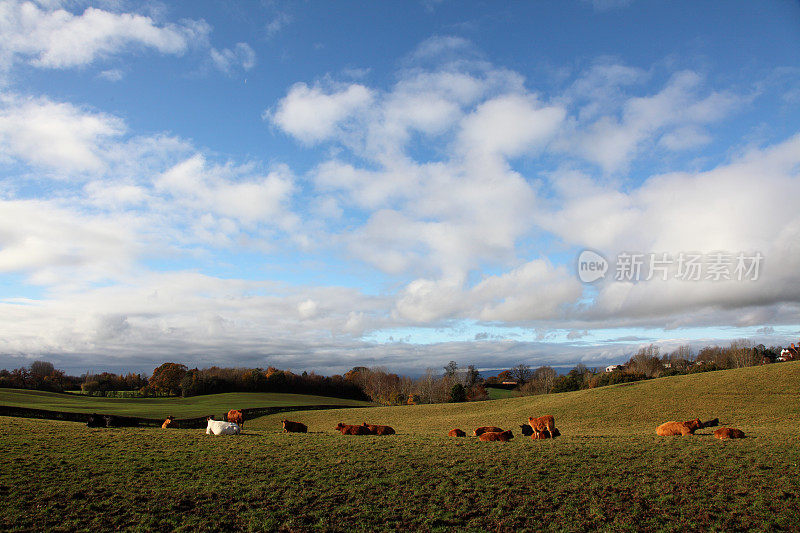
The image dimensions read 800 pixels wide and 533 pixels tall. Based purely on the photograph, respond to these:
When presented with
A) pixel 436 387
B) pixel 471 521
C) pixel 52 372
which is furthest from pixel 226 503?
pixel 52 372

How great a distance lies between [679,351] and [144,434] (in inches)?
7963

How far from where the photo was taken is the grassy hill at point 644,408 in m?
34.5

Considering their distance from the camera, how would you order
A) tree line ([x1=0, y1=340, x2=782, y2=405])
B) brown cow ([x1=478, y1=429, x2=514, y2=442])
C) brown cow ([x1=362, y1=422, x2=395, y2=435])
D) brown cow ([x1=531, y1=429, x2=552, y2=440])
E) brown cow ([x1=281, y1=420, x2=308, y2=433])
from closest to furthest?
1. brown cow ([x1=478, y1=429, x2=514, y2=442])
2. brown cow ([x1=531, y1=429, x2=552, y2=440])
3. brown cow ([x1=362, y1=422, x2=395, y2=435])
4. brown cow ([x1=281, y1=420, x2=308, y2=433])
5. tree line ([x1=0, y1=340, x2=782, y2=405])

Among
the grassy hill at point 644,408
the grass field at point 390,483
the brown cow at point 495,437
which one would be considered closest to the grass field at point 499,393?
the grassy hill at point 644,408

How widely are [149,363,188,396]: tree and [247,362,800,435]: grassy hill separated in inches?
2508

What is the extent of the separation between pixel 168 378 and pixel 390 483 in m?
117

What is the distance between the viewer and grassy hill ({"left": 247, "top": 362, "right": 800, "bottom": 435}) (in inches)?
1357

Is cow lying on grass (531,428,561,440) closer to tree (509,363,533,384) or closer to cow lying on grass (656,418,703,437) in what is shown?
cow lying on grass (656,418,703,437)

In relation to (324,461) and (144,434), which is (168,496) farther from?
(144,434)

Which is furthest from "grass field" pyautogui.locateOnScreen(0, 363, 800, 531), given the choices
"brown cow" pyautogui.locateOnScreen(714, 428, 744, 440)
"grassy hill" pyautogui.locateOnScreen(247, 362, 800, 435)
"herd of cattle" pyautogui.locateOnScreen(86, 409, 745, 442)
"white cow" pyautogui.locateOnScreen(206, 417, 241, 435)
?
"grassy hill" pyautogui.locateOnScreen(247, 362, 800, 435)

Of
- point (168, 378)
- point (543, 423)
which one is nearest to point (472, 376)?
point (168, 378)

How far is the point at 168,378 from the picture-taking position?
111m

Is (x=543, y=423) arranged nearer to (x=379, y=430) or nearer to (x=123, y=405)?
(x=379, y=430)

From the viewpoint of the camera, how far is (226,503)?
38.5ft
